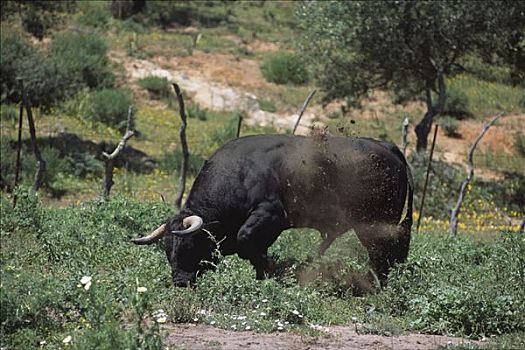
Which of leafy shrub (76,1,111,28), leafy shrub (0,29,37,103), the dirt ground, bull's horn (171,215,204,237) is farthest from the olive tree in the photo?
the dirt ground

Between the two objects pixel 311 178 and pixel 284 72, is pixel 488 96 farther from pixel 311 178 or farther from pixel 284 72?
pixel 311 178

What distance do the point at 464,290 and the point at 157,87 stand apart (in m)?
22.1

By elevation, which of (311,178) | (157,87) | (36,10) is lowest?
(157,87)

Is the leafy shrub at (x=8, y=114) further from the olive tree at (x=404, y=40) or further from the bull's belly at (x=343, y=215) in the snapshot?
the bull's belly at (x=343, y=215)

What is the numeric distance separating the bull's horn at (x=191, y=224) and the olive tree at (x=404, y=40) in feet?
44.9

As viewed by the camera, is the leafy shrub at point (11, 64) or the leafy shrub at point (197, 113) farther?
the leafy shrub at point (197, 113)

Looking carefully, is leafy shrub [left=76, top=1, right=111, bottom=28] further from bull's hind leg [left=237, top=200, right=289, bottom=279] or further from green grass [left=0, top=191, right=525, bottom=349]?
bull's hind leg [left=237, top=200, right=289, bottom=279]

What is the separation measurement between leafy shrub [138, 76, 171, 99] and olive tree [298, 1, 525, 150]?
5.82 meters

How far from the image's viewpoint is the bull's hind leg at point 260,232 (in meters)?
10.9

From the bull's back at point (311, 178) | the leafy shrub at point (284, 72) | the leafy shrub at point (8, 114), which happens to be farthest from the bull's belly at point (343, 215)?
the leafy shrub at point (284, 72)

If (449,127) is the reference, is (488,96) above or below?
above

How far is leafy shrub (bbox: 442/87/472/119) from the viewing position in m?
30.8

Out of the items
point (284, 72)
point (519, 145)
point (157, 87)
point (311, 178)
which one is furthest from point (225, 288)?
point (284, 72)

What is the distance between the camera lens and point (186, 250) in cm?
1073
